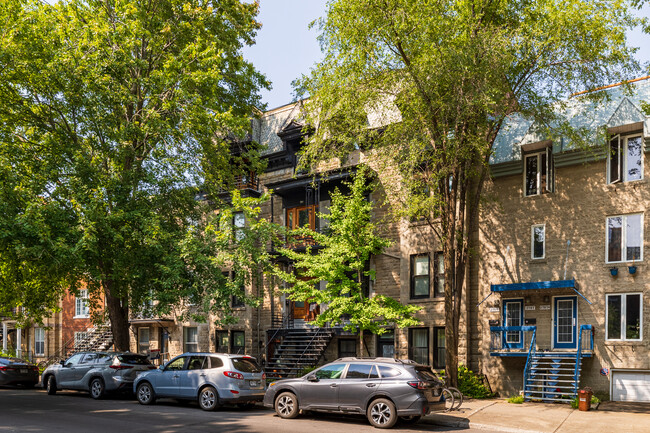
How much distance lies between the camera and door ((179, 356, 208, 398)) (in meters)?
17.3

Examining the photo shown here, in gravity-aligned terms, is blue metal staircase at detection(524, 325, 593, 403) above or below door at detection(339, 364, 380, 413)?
below

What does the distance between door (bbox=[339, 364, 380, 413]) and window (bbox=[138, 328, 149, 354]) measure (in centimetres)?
2102

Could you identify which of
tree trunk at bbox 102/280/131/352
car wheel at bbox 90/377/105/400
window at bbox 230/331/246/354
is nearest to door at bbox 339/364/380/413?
car wheel at bbox 90/377/105/400

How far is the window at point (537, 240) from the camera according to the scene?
2217cm

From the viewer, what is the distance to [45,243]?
18312 mm

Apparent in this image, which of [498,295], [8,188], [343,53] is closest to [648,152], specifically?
[498,295]

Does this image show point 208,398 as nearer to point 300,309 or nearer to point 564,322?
point 300,309

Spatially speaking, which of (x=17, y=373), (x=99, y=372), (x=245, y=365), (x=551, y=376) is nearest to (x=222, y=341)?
(x=17, y=373)

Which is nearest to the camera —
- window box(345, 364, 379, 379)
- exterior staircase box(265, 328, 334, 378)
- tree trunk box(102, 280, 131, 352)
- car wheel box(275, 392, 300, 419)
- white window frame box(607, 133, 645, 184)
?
window box(345, 364, 379, 379)

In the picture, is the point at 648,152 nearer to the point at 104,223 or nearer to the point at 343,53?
the point at 343,53

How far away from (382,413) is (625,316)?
1043cm

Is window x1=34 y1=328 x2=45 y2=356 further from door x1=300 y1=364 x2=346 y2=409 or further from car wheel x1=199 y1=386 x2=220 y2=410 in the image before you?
door x1=300 y1=364 x2=346 y2=409

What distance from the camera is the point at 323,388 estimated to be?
1535 cm

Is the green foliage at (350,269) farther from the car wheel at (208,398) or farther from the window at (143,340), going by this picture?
the window at (143,340)
